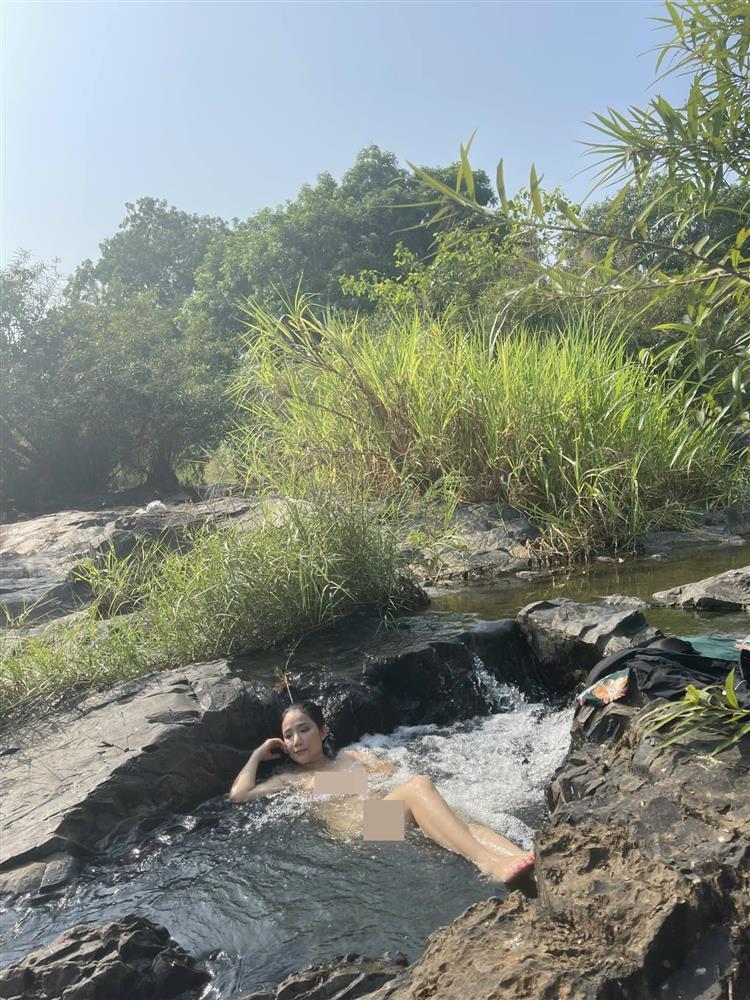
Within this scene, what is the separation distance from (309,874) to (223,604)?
2257 millimetres

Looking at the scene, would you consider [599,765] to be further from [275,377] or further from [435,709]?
[275,377]

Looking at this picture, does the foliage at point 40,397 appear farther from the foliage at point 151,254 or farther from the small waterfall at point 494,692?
the foliage at point 151,254

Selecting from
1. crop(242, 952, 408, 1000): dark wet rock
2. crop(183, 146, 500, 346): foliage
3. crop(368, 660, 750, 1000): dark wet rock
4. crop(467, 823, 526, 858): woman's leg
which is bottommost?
crop(467, 823, 526, 858): woman's leg

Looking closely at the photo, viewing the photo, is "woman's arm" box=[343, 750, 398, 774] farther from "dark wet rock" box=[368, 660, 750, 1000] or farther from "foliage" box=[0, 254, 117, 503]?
"foliage" box=[0, 254, 117, 503]

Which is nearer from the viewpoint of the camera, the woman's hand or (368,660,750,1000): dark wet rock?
(368,660,750,1000): dark wet rock

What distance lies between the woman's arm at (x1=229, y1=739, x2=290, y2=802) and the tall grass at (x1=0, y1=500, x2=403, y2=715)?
3.76ft

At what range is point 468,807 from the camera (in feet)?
11.7

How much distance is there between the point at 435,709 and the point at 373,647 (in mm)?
588

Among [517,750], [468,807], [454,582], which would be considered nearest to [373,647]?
[517,750]

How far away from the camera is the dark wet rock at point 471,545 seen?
23.5 feet

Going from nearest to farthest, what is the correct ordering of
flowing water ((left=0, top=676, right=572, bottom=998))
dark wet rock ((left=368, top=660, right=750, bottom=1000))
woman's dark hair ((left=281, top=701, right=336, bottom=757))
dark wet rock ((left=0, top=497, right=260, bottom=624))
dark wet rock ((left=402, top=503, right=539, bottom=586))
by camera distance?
dark wet rock ((left=368, top=660, right=750, bottom=1000)) < flowing water ((left=0, top=676, right=572, bottom=998)) < woman's dark hair ((left=281, top=701, right=336, bottom=757)) < dark wet rock ((left=402, top=503, right=539, bottom=586)) < dark wet rock ((left=0, top=497, right=260, bottom=624))

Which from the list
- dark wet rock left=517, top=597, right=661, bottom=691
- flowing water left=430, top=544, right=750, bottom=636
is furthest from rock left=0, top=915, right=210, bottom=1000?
flowing water left=430, top=544, right=750, bottom=636

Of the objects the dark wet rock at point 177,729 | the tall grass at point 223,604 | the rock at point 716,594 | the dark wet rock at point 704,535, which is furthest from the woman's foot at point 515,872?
the dark wet rock at point 704,535

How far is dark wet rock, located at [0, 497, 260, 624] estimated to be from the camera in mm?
7445
